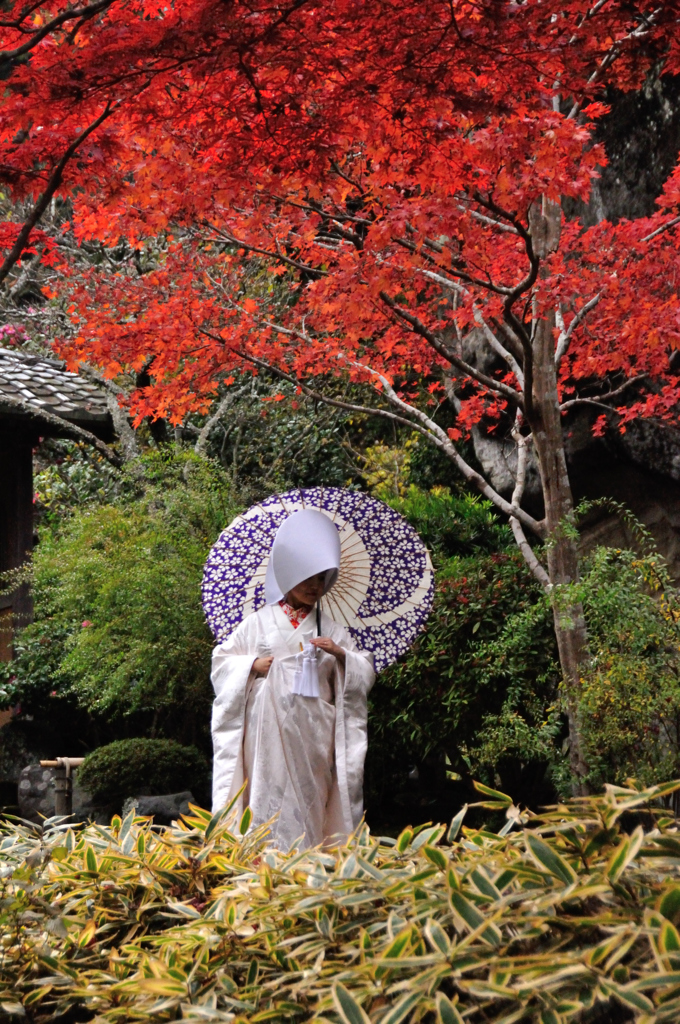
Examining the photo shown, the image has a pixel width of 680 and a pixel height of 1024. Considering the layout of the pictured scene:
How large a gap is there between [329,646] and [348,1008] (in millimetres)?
2944

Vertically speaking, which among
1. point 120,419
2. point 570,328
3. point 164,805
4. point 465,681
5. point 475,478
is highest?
point 120,419

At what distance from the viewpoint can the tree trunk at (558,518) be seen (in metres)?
5.26

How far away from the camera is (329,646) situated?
4.51 m

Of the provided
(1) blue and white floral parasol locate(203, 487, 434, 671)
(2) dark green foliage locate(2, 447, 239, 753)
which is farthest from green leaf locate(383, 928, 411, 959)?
(2) dark green foliage locate(2, 447, 239, 753)

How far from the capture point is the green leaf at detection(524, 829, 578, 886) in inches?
65.8

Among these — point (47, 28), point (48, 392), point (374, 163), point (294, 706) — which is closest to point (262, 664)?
point (294, 706)

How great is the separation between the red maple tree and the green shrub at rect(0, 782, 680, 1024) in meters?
1.91

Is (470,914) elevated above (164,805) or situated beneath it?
elevated above

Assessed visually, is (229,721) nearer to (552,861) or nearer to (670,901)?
(552,861)

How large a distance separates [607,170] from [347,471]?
5384 mm

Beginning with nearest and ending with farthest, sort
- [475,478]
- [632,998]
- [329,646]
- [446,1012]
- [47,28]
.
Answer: [632,998] < [446,1012] < [47,28] < [329,646] < [475,478]

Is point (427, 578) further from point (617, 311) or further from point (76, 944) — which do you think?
point (76, 944)

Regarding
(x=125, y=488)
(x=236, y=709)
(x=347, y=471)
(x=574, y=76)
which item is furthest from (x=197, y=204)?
(x=347, y=471)

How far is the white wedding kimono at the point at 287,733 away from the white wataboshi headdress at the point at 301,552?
0.25 metres
